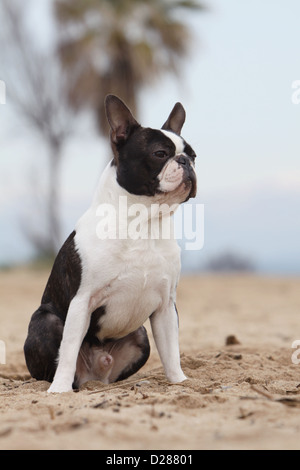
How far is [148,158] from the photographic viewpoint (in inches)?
150

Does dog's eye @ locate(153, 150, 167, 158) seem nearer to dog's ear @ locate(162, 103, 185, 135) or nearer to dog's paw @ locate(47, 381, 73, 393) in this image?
dog's ear @ locate(162, 103, 185, 135)

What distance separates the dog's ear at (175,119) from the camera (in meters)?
4.25

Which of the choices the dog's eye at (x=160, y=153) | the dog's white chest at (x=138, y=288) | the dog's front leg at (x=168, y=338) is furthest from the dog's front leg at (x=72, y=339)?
the dog's eye at (x=160, y=153)

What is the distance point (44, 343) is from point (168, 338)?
789 millimetres

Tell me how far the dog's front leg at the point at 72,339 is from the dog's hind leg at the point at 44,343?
0.18m

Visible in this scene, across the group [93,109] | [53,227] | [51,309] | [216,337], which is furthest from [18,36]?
[51,309]

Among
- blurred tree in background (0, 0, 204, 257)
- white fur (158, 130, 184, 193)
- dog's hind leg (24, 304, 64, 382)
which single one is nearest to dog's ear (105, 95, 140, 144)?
white fur (158, 130, 184, 193)

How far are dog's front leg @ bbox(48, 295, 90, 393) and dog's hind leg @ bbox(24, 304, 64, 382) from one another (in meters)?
0.18

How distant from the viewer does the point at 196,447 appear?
2.44 m

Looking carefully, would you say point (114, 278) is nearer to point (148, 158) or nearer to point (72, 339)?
point (72, 339)
